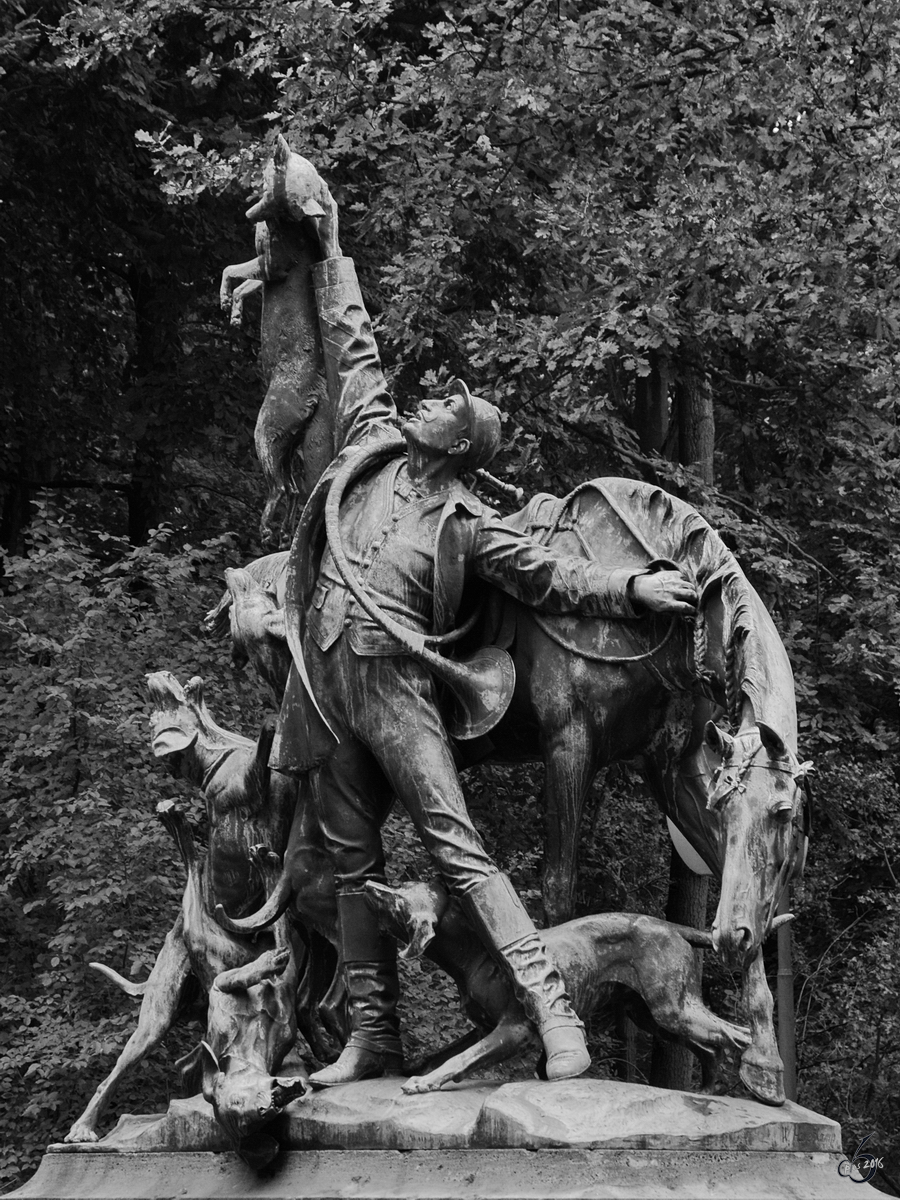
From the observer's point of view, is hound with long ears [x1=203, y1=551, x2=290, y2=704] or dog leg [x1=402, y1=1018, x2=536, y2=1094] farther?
hound with long ears [x1=203, y1=551, x2=290, y2=704]

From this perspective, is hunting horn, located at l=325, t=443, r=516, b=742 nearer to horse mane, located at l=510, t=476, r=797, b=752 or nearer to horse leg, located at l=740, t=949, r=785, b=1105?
horse mane, located at l=510, t=476, r=797, b=752

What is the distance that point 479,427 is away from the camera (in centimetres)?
632

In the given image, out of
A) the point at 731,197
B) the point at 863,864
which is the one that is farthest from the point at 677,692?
the point at 863,864

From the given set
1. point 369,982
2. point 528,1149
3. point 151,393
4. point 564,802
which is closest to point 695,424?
point 151,393

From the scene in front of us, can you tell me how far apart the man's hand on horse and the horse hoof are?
1.29 m

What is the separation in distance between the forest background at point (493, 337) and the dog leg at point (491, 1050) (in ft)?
16.1

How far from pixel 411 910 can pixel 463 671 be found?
28.8 inches

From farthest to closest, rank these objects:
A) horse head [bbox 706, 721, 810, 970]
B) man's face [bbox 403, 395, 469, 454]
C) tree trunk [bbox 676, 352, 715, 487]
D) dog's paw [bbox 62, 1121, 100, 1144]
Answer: tree trunk [bbox 676, 352, 715, 487], dog's paw [bbox 62, 1121, 100, 1144], man's face [bbox 403, 395, 469, 454], horse head [bbox 706, 721, 810, 970]

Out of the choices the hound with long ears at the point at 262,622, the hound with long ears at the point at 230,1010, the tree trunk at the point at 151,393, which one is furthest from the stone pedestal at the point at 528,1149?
the tree trunk at the point at 151,393

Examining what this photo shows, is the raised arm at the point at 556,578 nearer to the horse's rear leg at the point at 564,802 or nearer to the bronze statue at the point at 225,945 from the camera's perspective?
the horse's rear leg at the point at 564,802

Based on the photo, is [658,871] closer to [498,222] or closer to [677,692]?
[498,222]

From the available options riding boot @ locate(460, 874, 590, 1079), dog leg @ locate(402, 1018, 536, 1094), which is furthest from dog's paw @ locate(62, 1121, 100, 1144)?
riding boot @ locate(460, 874, 590, 1079)

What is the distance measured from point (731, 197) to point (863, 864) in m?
6.61

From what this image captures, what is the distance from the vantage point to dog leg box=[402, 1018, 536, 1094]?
5.76 m
